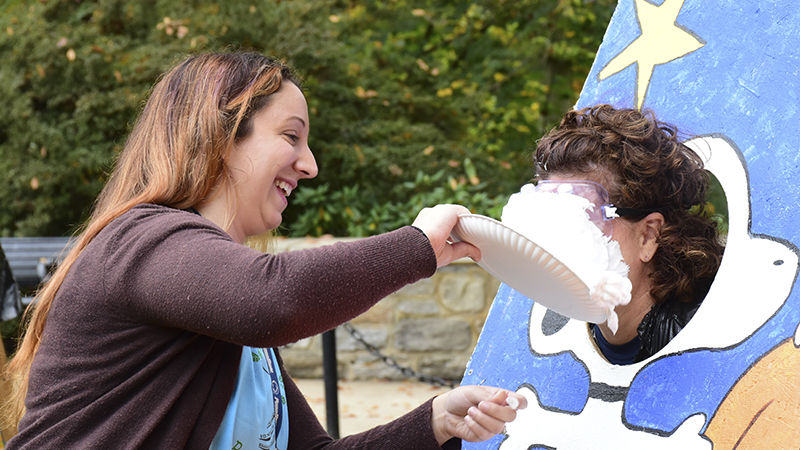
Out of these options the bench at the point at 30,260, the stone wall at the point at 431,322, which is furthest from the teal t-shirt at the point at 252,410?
the bench at the point at 30,260

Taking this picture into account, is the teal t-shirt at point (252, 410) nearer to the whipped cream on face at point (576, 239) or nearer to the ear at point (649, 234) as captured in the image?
the whipped cream on face at point (576, 239)

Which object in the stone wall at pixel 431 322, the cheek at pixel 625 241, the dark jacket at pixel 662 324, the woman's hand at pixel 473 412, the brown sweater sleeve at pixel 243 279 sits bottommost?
the stone wall at pixel 431 322

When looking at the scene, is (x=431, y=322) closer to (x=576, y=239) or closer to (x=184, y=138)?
(x=576, y=239)

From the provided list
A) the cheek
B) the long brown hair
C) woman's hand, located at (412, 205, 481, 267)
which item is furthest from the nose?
the cheek

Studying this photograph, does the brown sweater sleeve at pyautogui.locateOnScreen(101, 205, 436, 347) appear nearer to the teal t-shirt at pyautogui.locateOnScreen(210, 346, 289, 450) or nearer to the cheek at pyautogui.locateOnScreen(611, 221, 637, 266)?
the teal t-shirt at pyautogui.locateOnScreen(210, 346, 289, 450)

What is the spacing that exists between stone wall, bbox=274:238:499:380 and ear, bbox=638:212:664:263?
14.3 ft

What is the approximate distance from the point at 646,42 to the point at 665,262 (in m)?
0.59

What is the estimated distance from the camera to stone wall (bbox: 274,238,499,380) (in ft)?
21.3

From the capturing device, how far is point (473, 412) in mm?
1798

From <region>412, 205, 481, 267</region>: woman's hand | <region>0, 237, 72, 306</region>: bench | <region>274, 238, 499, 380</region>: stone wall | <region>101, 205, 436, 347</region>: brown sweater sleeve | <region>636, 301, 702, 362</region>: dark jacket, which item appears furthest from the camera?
<region>274, 238, 499, 380</region>: stone wall

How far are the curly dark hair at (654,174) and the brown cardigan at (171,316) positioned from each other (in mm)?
670

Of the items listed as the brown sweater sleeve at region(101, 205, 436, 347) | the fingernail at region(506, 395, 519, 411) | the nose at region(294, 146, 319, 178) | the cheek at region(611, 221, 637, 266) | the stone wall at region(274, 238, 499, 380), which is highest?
the nose at region(294, 146, 319, 178)

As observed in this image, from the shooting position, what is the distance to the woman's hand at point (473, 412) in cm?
176

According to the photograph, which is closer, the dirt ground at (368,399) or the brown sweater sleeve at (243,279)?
the brown sweater sleeve at (243,279)
